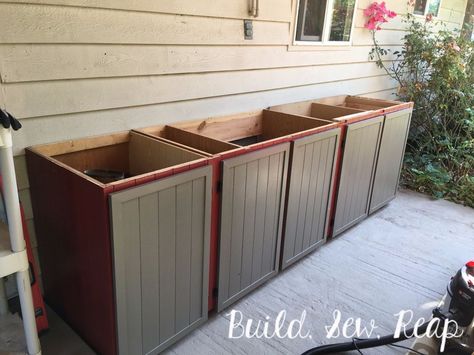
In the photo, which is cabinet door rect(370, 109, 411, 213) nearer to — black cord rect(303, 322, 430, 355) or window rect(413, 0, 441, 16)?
black cord rect(303, 322, 430, 355)

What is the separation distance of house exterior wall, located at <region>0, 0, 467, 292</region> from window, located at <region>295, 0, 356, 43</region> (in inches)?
5.0

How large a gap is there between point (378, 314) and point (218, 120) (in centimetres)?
142

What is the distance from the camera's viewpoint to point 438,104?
4254 mm

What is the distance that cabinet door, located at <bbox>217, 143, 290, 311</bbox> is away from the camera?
1.93m

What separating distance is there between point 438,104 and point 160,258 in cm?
371

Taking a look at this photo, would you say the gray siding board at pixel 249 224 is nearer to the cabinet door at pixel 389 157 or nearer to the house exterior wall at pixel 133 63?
the house exterior wall at pixel 133 63

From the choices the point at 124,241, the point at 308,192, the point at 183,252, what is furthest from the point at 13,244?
the point at 308,192

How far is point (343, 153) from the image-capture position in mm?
2686

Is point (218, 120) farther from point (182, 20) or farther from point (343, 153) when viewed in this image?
point (343, 153)

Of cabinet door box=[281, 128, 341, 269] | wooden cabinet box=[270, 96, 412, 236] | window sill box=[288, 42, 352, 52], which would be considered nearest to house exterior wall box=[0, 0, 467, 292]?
window sill box=[288, 42, 352, 52]

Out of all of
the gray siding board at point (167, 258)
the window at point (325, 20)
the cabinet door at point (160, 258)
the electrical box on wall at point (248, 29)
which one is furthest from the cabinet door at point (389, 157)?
the gray siding board at point (167, 258)

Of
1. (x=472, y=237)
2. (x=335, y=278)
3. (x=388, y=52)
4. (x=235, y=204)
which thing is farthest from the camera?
(x=388, y=52)

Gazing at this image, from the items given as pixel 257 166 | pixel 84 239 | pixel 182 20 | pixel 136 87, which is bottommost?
pixel 84 239

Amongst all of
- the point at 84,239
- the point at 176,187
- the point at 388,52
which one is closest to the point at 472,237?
the point at 388,52
